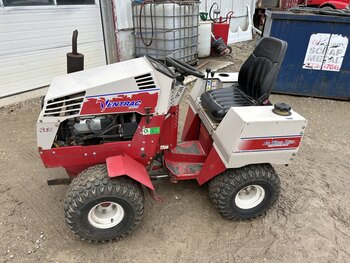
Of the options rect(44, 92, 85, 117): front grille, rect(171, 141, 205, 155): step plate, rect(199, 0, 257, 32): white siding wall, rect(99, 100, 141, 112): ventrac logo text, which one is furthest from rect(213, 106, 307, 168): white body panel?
rect(199, 0, 257, 32): white siding wall

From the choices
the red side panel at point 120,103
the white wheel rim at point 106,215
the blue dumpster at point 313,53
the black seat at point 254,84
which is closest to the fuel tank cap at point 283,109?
the black seat at point 254,84

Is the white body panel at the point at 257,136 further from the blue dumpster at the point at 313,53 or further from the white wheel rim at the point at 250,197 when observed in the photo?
the blue dumpster at the point at 313,53

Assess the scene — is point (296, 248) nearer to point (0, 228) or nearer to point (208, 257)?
point (208, 257)

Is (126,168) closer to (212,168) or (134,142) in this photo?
(134,142)

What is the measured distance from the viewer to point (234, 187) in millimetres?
2299

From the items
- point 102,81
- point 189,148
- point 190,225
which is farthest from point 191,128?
point 102,81

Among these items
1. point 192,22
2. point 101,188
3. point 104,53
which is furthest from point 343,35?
point 101,188

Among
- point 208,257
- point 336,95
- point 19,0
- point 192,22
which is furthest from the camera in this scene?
point 192,22

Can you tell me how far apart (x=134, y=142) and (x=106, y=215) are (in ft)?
1.96

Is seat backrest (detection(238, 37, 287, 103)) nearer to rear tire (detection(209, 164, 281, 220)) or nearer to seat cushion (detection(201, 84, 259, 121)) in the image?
seat cushion (detection(201, 84, 259, 121))

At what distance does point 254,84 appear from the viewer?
9.16 feet

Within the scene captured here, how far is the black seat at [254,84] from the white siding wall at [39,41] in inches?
132

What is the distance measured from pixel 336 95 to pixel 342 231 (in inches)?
139

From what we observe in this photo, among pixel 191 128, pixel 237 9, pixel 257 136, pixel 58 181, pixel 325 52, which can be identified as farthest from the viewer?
pixel 237 9
